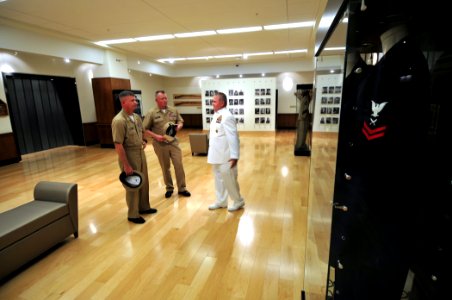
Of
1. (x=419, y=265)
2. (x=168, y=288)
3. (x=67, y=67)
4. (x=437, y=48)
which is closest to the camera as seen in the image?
(x=437, y=48)

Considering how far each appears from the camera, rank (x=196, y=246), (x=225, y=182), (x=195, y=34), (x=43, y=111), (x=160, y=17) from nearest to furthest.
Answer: (x=196, y=246), (x=225, y=182), (x=160, y=17), (x=195, y=34), (x=43, y=111)

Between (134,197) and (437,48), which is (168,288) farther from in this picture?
(437,48)

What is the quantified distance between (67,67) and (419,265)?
37.4 ft

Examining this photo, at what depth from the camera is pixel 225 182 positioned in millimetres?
→ 3566

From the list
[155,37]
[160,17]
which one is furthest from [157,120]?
[155,37]

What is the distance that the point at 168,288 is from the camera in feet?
7.32

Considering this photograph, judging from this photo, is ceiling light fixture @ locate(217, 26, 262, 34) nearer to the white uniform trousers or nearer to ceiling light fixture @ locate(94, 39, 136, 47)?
ceiling light fixture @ locate(94, 39, 136, 47)

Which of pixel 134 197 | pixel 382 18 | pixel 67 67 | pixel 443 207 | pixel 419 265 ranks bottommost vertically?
pixel 134 197

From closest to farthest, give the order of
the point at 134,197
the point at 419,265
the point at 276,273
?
the point at 419,265 < the point at 276,273 < the point at 134,197

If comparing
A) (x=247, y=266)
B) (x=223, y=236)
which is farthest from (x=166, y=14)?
(x=247, y=266)

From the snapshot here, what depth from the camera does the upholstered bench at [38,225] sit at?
2.36m

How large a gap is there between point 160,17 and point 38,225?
491 cm

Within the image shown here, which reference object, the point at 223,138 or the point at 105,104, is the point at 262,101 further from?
the point at 223,138

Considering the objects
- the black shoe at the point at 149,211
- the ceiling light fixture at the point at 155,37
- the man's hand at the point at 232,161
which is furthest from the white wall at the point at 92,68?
the man's hand at the point at 232,161
